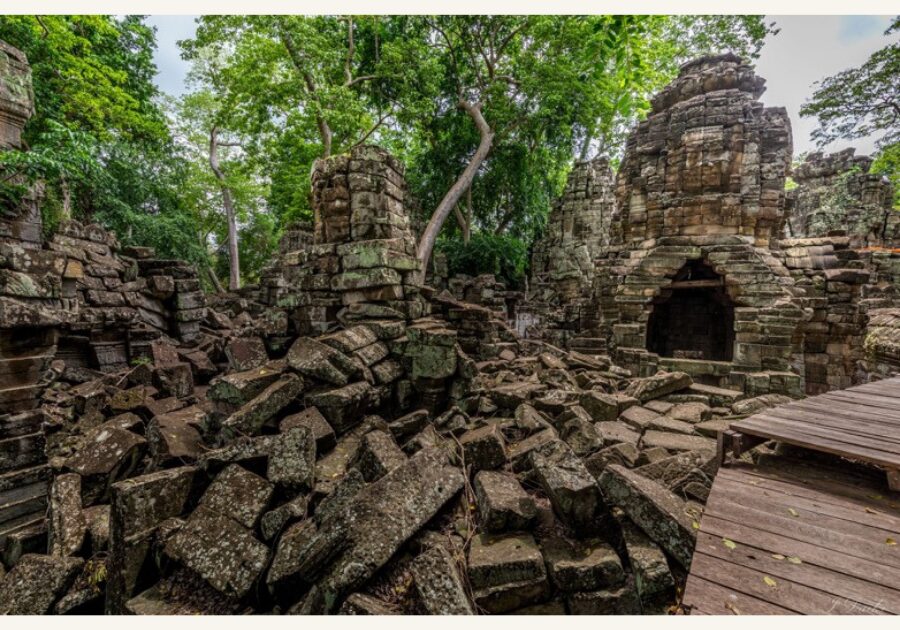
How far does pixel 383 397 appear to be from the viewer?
3947 mm

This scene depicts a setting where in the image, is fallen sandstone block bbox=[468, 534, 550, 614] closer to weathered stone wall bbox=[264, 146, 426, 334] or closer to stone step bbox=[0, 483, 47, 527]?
weathered stone wall bbox=[264, 146, 426, 334]

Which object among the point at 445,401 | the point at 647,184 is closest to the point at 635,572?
the point at 445,401

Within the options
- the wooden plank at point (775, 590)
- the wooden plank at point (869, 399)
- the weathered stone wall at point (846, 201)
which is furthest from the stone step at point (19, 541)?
the weathered stone wall at point (846, 201)

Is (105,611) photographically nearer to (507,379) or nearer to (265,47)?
(507,379)

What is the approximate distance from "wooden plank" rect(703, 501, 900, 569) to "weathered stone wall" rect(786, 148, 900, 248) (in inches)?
692

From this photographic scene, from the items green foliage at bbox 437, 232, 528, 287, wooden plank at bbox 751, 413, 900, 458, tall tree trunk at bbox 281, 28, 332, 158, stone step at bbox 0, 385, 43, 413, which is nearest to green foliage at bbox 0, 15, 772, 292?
tall tree trunk at bbox 281, 28, 332, 158

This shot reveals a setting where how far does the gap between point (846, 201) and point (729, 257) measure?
631 inches

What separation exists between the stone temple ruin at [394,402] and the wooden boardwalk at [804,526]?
0.30 metres

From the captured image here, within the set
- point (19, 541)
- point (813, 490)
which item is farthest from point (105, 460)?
point (813, 490)

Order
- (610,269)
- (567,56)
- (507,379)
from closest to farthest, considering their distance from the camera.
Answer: (507,379)
(610,269)
(567,56)

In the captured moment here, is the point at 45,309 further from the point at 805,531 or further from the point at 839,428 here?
the point at 839,428

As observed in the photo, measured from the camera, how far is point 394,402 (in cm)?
416

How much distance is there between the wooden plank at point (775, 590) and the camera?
5.27 feet

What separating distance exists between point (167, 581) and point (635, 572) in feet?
9.51
